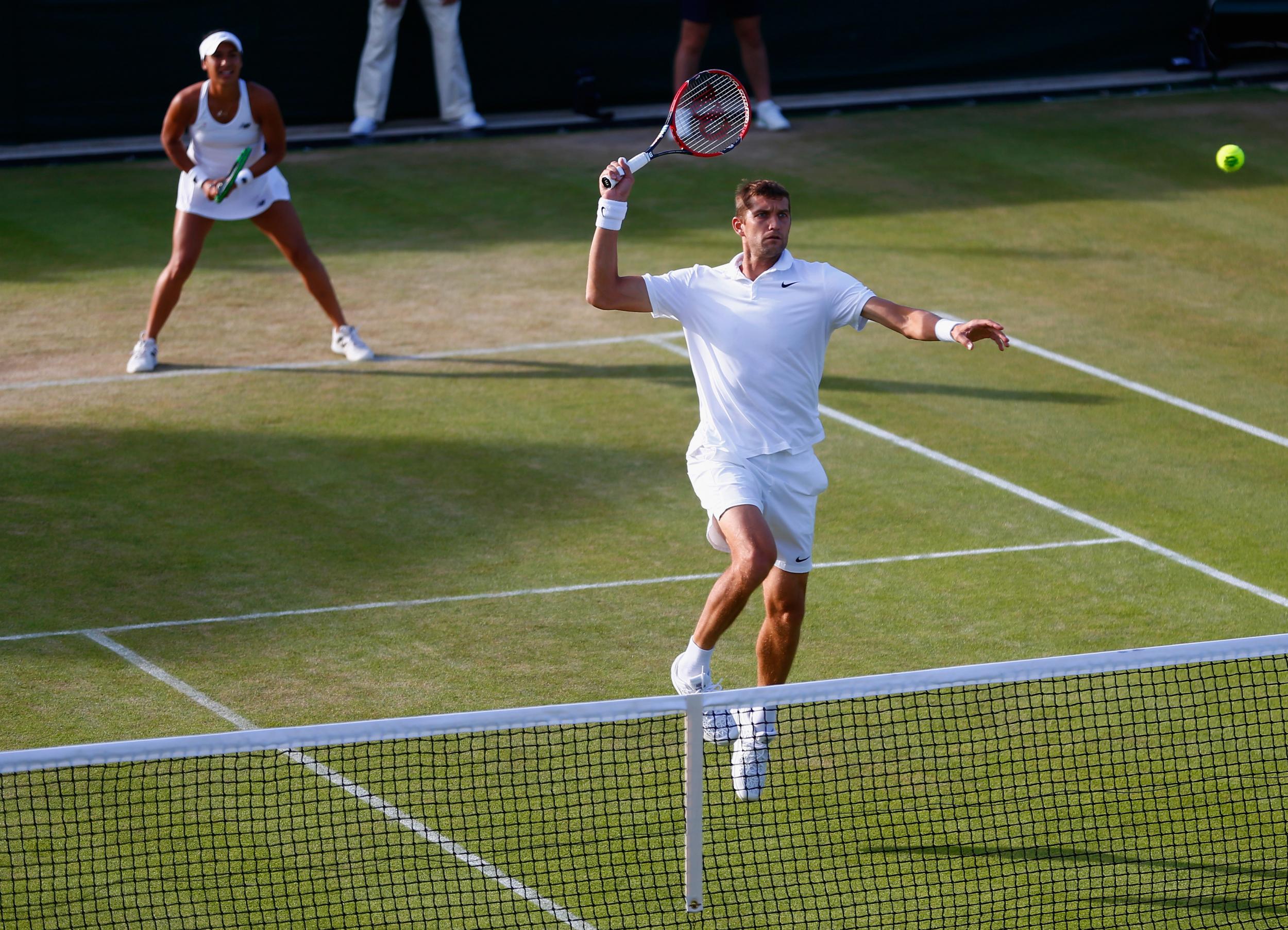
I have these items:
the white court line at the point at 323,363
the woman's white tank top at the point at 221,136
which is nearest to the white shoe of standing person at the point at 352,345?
the white court line at the point at 323,363

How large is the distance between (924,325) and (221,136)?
21.9 feet

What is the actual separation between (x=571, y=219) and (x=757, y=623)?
325 inches

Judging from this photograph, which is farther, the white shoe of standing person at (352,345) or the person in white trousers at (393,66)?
the person in white trousers at (393,66)

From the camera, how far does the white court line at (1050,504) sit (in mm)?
9203

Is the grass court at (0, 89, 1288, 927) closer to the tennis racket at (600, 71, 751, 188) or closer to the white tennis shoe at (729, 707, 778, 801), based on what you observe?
the white tennis shoe at (729, 707, 778, 801)

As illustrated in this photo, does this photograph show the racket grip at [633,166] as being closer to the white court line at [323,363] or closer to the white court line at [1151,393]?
the white court line at [1151,393]

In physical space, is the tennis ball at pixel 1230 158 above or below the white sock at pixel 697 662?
above

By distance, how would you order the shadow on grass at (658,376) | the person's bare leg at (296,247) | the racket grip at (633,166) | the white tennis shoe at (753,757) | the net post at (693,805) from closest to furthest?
1. the net post at (693,805)
2. the white tennis shoe at (753,757)
3. the racket grip at (633,166)
4. the shadow on grass at (658,376)
5. the person's bare leg at (296,247)

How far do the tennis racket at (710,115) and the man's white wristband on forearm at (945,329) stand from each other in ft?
6.19

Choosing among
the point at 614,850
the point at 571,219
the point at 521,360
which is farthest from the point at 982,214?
the point at 614,850

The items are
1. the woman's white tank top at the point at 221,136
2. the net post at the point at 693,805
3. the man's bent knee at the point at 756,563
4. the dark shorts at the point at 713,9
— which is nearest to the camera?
the net post at the point at 693,805

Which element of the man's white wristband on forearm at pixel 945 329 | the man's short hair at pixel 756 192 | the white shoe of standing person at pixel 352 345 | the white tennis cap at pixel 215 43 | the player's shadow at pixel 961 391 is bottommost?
the player's shadow at pixel 961 391

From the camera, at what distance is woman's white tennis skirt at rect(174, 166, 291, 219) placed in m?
12.1

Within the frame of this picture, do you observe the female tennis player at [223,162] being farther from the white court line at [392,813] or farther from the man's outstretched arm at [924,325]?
the man's outstretched arm at [924,325]
